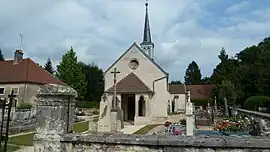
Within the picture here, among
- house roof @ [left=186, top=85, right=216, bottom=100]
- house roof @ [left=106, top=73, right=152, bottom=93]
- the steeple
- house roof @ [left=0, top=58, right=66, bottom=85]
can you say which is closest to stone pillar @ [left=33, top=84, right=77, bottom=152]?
house roof @ [left=106, top=73, right=152, bottom=93]

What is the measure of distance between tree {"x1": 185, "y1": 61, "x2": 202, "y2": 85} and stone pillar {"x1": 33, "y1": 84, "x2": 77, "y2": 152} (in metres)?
81.2

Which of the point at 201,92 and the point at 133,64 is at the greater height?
the point at 133,64

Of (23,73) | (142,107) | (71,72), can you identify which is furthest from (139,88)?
(71,72)

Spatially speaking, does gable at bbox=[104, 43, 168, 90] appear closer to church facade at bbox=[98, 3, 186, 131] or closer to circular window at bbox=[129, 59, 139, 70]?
church facade at bbox=[98, 3, 186, 131]

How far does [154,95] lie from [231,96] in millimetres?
15136

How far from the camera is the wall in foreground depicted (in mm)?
3725

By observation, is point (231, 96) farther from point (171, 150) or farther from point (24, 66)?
point (171, 150)

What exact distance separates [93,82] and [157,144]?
195ft

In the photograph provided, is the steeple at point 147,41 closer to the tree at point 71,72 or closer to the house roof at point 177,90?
the house roof at point 177,90

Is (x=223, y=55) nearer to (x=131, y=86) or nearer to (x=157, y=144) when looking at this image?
(x=131, y=86)

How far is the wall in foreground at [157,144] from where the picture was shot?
12.2ft

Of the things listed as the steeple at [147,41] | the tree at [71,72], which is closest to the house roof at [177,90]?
A: the steeple at [147,41]

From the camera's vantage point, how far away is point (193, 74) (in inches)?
3351

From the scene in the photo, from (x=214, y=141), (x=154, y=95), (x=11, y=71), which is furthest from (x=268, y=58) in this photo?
(x=214, y=141)
